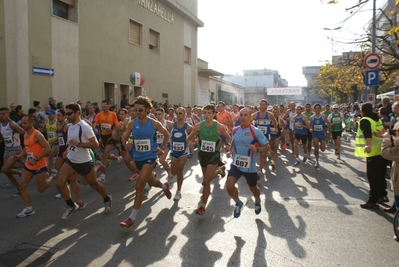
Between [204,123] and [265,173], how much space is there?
390 cm

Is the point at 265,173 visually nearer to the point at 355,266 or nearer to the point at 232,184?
the point at 232,184

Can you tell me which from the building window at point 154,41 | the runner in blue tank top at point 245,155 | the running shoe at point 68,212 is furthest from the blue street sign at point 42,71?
the runner in blue tank top at point 245,155

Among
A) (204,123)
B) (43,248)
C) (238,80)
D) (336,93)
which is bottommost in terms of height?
(43,248)

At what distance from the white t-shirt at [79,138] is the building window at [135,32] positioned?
16145mm

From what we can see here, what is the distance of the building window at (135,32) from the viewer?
21.0 meters

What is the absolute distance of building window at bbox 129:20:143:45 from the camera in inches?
826

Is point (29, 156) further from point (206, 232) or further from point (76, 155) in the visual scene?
point (206, 232)

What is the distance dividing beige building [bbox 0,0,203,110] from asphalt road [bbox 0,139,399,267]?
7182 millimetres

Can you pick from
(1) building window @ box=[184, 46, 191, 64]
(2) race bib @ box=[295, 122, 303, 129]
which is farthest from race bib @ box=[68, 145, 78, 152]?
(1) building window @ box=[184, 46, 191, 64]

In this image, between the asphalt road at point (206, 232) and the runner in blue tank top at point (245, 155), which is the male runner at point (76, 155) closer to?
the asphalt road at point (206, 232)

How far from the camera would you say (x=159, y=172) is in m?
9.89

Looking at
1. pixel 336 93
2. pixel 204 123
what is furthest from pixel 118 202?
pixel 336 93

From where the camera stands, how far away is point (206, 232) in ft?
16.3

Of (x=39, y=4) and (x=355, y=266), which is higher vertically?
(x=39, y=4)
